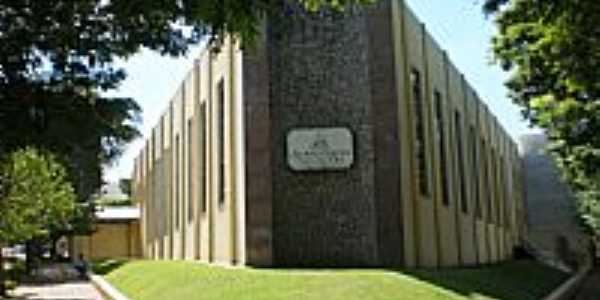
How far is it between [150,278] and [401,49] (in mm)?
10125

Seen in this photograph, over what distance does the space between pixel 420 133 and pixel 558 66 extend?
1373 centimetres

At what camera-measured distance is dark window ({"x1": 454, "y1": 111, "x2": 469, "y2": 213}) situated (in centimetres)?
3762

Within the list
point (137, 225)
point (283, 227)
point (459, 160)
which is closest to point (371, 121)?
point (283, 227)

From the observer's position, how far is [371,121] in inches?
998

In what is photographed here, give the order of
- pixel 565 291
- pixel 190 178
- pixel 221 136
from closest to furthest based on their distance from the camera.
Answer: pixel 221 136
pixel 565 291
pixel 190 178

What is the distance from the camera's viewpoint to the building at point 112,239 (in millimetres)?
62594

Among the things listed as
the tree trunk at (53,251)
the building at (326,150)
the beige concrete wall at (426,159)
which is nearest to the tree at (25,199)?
the building at (326,150)

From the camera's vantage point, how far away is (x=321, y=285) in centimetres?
1841

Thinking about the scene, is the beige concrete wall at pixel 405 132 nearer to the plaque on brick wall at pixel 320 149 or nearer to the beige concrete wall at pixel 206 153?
the plaque on brick wall at pixel 320 149

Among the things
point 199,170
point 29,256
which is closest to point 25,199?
point 199,170

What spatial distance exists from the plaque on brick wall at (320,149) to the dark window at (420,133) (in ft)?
13.5

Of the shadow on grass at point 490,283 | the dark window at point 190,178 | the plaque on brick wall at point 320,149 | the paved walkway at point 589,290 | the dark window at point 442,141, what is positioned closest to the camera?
the shadow on grass at point 490,283

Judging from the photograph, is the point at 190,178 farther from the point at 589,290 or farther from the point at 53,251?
the point at 53,251

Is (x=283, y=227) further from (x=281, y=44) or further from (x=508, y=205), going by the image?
(x=508, y=205)
